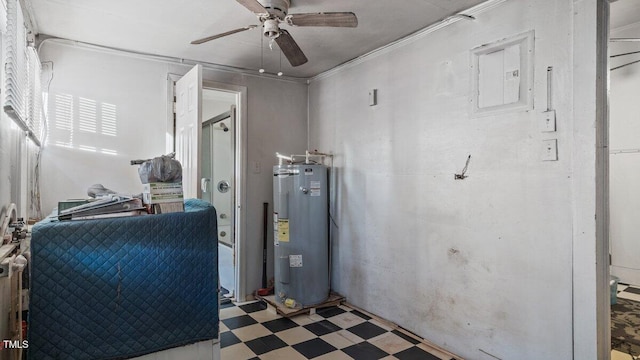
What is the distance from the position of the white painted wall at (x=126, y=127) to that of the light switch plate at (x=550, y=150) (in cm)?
261

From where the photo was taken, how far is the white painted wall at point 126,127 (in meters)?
2.79

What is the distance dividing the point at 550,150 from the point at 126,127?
3.28 m

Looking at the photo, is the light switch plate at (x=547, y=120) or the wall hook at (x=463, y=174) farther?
the wall hook at (x=463, y=174)

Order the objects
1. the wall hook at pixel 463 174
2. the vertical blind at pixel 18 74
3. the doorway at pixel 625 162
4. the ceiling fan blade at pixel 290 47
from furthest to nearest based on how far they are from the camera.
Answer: the doorway at pixel 625 162
the wall hook at pixel 463 174
the ceiling fan blade at pixel 290 47
the vertical blind at pixel 18 74

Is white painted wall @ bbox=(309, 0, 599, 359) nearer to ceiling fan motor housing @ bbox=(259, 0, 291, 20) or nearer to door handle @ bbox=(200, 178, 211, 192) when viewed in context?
ceiling fan motor housing @ bbox=(259, 0, 291, 20)

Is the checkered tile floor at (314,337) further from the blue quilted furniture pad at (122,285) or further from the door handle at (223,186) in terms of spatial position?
the door handle at (223,186)

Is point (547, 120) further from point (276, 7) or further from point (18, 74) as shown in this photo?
point (18, 74)

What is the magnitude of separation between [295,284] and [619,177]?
12.1ft

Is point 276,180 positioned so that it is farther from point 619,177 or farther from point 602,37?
point 619,177

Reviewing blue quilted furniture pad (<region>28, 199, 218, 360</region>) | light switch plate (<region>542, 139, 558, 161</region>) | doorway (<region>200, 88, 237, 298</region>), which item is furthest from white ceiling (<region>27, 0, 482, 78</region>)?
blue quilted furniture pad (<region>28, 199, 218, 360</region>)

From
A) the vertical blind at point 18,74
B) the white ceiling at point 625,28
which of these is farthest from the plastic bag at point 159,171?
the white ceiling at point 625,28

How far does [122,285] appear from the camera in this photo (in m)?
1.46

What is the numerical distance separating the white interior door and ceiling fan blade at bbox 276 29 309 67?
89 centimetres

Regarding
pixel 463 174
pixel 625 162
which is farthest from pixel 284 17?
pixel 625 162
